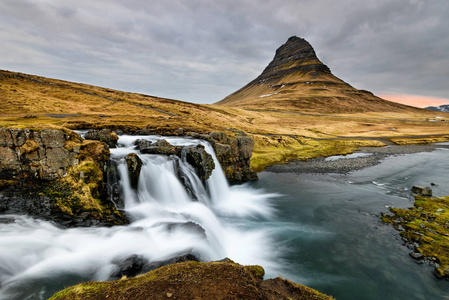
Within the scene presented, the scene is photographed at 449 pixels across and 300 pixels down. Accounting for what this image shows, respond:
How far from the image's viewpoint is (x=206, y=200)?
2338 cm

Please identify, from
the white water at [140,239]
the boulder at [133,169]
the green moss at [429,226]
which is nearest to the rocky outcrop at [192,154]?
the white water at [140,239]

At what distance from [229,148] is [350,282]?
20.8 meters

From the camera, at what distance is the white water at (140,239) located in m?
10.0

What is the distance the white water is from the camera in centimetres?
1005

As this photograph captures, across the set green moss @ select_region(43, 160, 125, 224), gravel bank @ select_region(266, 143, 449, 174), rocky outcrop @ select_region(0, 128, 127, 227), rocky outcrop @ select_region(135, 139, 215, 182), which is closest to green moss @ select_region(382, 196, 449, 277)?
gravel bank @ select_region(266, 143, 449, 174)

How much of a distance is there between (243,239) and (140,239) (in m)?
8.31

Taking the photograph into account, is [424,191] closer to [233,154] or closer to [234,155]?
[234,155]

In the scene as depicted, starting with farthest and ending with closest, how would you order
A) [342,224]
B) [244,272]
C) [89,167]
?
[342,224] < [89,167] < [244,272]

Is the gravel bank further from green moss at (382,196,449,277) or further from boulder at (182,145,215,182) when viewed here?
boulder at (182,145,215,182)

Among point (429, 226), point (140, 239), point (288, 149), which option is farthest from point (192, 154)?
point (288, 149)

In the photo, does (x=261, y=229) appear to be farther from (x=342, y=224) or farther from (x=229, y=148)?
(x=229, y=148)

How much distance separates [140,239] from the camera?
13000mm

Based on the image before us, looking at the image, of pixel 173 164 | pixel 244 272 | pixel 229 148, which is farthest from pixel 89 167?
pixel 229 148

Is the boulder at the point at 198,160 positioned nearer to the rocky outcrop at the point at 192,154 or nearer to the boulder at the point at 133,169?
the rocky outcrop at the point at 192,154
